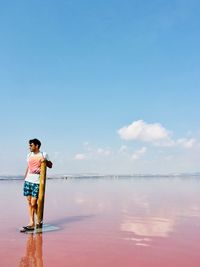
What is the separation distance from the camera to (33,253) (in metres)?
6.25

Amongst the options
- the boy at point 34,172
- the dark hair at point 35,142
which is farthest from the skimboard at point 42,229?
the dark hair at point 35,142

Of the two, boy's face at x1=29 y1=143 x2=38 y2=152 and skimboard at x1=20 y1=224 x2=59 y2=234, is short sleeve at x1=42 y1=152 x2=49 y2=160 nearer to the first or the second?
boy's face at x1=29 y1=143 x2=38 y2=152

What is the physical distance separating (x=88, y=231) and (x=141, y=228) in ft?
4.03

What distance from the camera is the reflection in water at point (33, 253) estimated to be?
558 centimetres

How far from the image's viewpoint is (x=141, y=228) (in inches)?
346

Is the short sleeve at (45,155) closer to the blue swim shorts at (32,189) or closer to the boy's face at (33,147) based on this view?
the boy's face at (33,147)

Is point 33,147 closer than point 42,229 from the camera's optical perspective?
No

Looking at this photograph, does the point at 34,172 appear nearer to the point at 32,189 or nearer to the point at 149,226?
the point at 32,189

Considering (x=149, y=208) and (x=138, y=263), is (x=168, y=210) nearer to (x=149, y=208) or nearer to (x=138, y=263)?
(x=149, y=208)

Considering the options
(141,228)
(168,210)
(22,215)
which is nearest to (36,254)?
(141,228)

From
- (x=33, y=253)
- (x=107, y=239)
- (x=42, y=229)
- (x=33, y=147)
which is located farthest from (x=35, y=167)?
(x=33, y=253)

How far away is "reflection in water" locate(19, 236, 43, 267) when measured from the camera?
558 cm

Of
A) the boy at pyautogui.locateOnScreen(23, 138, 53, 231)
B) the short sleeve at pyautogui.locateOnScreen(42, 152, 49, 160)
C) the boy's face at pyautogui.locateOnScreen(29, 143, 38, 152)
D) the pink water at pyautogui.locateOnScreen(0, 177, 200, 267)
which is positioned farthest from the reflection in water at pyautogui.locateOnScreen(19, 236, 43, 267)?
the boy's face at pyautogui.locateOnScreen(29, 143, 38, 152)

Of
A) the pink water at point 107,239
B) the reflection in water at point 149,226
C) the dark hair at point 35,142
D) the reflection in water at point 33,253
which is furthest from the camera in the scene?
the dark hair at point 35,142
